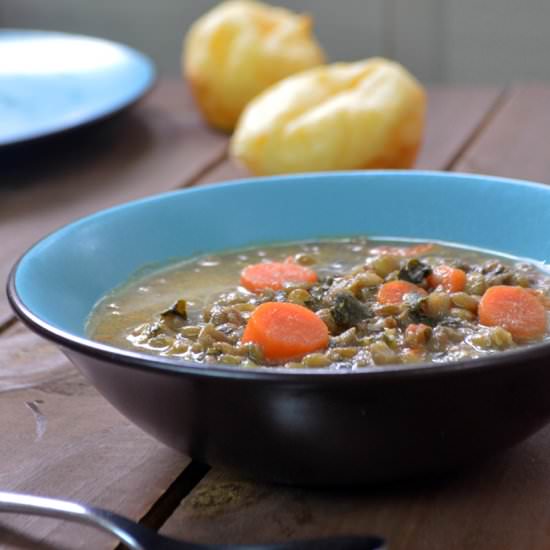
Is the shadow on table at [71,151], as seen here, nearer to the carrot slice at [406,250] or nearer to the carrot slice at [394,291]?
the carrot slice at [406,250]

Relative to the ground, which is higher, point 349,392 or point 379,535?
point 349,392

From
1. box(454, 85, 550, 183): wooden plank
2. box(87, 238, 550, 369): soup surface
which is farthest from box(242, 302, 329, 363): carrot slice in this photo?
box(454, 85, 550, 183): wooden plank

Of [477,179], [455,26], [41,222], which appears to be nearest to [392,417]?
[477,179]

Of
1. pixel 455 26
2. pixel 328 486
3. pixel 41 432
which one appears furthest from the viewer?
pixel 455 26

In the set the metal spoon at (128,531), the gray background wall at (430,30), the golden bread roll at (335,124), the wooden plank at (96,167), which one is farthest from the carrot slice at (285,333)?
the gray background wall at (430,30)

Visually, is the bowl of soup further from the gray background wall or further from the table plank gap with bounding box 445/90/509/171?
the gray background wall

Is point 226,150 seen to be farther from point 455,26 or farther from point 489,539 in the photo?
point 455,26

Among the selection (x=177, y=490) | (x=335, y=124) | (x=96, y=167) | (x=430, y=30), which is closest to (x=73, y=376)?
(x=177, y=490)

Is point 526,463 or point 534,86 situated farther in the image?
point 534,86
